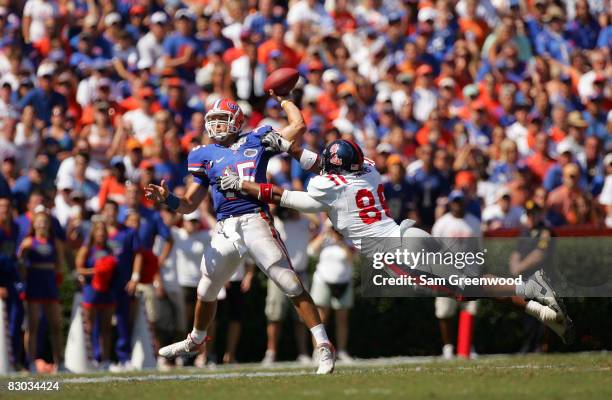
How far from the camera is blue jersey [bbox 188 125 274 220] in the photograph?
10125 millimetres

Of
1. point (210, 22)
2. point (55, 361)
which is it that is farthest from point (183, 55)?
point (55, 361)

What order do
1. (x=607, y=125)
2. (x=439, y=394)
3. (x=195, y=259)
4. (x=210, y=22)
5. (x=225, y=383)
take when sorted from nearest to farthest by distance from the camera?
(x=439, y=394), (x=225, y=383), (x=195, y=259), (x=607, y=125), (x=210, y=22)

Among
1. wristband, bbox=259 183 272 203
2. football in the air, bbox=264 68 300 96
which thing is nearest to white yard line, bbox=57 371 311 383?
wristband, bbox=259 183 272 203

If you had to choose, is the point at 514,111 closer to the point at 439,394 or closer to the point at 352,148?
the point at 352,148

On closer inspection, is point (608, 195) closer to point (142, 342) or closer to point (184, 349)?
point (142, 342)

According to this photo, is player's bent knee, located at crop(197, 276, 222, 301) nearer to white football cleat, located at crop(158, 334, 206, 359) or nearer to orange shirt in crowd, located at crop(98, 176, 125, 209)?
white football cleat, located at crop(158, 334, 206, 359)

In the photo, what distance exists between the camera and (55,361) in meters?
13.3

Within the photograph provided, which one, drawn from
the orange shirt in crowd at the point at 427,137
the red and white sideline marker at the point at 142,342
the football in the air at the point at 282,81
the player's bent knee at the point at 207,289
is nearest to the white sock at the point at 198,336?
the player's bent knee at the point at 207,289

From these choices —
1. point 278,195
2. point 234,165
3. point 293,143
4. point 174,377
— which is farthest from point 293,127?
point 174,377

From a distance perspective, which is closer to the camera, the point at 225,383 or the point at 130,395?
the point at 130,395

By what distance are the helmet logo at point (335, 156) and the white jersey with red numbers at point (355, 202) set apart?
0.34ft

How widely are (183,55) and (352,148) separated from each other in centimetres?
772

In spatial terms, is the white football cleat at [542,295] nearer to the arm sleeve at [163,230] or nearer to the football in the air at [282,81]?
the football in the air at [282,81]

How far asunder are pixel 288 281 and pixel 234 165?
1053 millimetres
